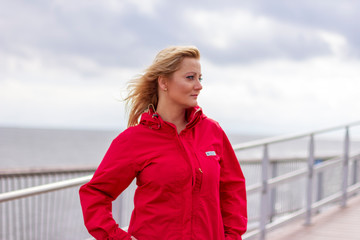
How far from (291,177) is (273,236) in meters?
0.60

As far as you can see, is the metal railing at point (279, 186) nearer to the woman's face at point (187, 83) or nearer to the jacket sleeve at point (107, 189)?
the jacket sleeve at point (107, 189)

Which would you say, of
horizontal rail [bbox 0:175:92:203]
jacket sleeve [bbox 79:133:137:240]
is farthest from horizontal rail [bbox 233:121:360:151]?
jacket sleeve [bbox 79:133:137:240]

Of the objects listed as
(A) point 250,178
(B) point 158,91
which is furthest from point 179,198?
(A) point 250,178

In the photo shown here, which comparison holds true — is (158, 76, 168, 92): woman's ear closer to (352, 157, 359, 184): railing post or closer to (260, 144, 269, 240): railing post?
(260, 144, 269, 240): railing post

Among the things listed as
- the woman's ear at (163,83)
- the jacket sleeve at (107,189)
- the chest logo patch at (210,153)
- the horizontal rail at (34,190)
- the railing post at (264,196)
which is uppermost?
the woman's ear at (163,83)

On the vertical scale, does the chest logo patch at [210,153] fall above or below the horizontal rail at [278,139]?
above

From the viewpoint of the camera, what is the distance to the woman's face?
2031 mm

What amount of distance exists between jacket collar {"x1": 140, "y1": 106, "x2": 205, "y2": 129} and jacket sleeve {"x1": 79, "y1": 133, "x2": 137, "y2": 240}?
0.11 metres

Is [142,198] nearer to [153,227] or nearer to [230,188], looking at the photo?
[153,227]

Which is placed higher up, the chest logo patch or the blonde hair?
the blonde hair

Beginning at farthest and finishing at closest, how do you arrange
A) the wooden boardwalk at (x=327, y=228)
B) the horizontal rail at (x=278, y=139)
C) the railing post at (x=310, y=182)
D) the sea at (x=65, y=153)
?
the sea at (x=65, y=153), the railing post at (x=310, y=182), the wooden boardwalk at (x=327, y=228), the horizontal rail at (x=278, y=139)

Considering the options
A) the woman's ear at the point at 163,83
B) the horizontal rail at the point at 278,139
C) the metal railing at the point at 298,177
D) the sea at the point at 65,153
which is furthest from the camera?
the sea at the point at 65,153

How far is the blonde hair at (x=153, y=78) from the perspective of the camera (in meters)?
2.03

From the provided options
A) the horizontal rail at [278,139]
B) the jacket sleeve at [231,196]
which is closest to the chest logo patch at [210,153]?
the jacket sleeve at [231,196]
